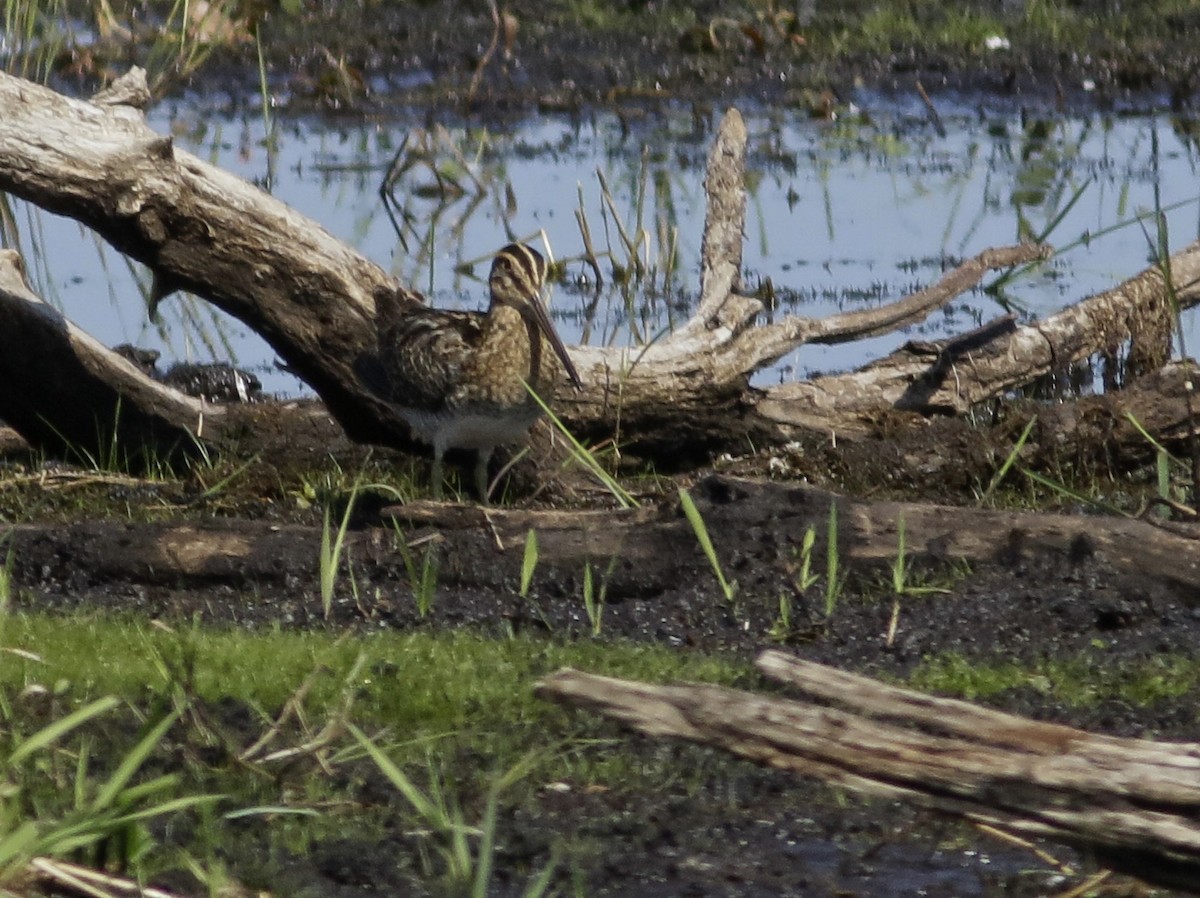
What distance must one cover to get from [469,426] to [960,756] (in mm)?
3413

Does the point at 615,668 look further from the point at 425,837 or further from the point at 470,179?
the point at 470,179

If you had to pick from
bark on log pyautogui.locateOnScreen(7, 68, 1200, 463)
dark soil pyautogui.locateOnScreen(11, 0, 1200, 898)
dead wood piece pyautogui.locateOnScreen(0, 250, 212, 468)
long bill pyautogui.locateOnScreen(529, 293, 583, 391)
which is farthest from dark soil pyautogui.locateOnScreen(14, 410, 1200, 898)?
long bill pyautogui.locateOnScreen(529, 293, 583, 391)

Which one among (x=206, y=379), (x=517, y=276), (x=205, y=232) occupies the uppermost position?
(x=205, y=232)

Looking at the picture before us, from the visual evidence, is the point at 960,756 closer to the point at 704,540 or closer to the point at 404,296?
the point at 704,540

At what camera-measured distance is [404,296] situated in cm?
586

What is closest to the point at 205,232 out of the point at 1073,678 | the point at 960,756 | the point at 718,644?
the point at 718,644

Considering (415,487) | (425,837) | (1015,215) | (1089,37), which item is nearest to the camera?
Result: (425,837)

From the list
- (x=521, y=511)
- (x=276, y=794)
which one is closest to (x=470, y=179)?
(x=521, y=511)

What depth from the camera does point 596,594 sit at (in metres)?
4.85

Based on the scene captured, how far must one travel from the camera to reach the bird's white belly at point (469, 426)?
5.71m

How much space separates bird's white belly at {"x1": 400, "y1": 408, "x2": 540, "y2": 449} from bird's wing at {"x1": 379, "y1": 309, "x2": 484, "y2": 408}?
0.06 meters

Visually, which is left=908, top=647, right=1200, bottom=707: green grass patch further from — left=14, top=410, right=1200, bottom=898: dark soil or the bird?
the bird

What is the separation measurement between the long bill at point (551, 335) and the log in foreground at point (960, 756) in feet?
10.8

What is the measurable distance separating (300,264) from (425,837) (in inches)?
108
